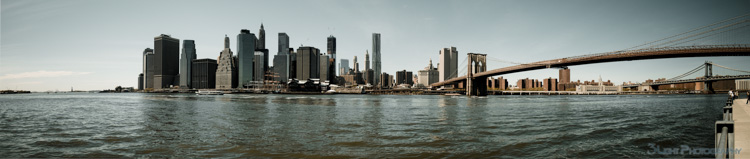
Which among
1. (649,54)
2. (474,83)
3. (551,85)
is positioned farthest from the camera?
(551,85)

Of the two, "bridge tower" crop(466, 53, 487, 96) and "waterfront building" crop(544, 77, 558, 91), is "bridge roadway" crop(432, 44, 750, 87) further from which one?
"waterfront building" crop(544, 77, 558, 91)

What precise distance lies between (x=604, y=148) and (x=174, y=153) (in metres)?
11.9

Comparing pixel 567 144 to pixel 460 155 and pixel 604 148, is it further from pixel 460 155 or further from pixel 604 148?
pixel 460 155

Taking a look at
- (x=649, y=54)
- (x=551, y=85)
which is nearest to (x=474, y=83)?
(x=649, y=54)

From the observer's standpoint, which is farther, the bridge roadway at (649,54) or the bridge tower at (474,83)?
the bridge tower at (474,83)

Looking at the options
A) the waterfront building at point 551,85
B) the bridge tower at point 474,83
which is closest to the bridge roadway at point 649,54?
the bridge tower at point 474,83

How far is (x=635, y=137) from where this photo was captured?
1110 cm

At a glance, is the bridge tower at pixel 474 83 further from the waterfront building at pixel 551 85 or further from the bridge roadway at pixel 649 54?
the waterfront building at pixel 551 85

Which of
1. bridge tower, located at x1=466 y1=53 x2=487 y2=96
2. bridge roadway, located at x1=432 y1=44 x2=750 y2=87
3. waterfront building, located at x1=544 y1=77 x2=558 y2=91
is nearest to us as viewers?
bridge roadway, located at x1=432 y1=44 x2=750 y2=87

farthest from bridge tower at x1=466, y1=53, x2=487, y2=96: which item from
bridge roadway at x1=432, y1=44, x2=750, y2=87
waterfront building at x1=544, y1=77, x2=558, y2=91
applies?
waterfront building at x1=544, y1=77, x2=558, y2=91

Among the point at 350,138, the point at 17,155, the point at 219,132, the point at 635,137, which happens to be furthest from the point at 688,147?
the point at 17,155

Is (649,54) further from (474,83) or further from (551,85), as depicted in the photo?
(551,85)

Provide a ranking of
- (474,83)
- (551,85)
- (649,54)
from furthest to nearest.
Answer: (551,85)
(474,83)
(649,54)

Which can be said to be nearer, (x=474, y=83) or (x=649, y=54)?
(x=649, y=54)
